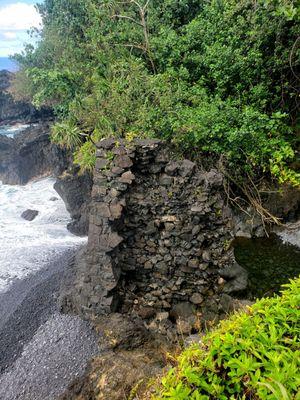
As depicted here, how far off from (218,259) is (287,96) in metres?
5.46

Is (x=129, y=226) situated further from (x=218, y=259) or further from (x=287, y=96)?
(x=287, y=96)

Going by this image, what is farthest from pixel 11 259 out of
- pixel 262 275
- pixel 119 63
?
pixel 262 275

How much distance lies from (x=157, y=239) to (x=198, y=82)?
16.2 ft

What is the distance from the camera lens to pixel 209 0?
984 cm

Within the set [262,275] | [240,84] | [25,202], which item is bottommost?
[25,202]

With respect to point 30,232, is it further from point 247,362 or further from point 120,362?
point 247,362

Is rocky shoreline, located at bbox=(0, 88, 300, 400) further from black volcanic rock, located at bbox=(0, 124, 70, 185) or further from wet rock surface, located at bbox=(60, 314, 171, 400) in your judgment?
black volcanic rock, located at bbox=(0, 124, 70, 185)

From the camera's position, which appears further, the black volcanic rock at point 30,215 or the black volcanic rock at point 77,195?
the black volcanic rock at point 30,215

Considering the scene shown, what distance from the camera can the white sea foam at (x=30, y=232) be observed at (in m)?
10.3

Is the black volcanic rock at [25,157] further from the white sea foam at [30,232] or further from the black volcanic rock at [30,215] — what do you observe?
the black volcanic rock at [30,215]

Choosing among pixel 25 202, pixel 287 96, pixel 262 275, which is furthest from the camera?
pixel 25 202

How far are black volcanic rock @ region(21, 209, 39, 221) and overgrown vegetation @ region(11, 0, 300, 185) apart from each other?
19.5 feet

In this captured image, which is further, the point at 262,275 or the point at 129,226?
the point at 262,275

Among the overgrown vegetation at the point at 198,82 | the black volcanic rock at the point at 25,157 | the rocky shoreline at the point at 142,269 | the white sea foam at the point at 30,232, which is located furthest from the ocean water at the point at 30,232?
the overgrown vegetation at the point at 198,82
